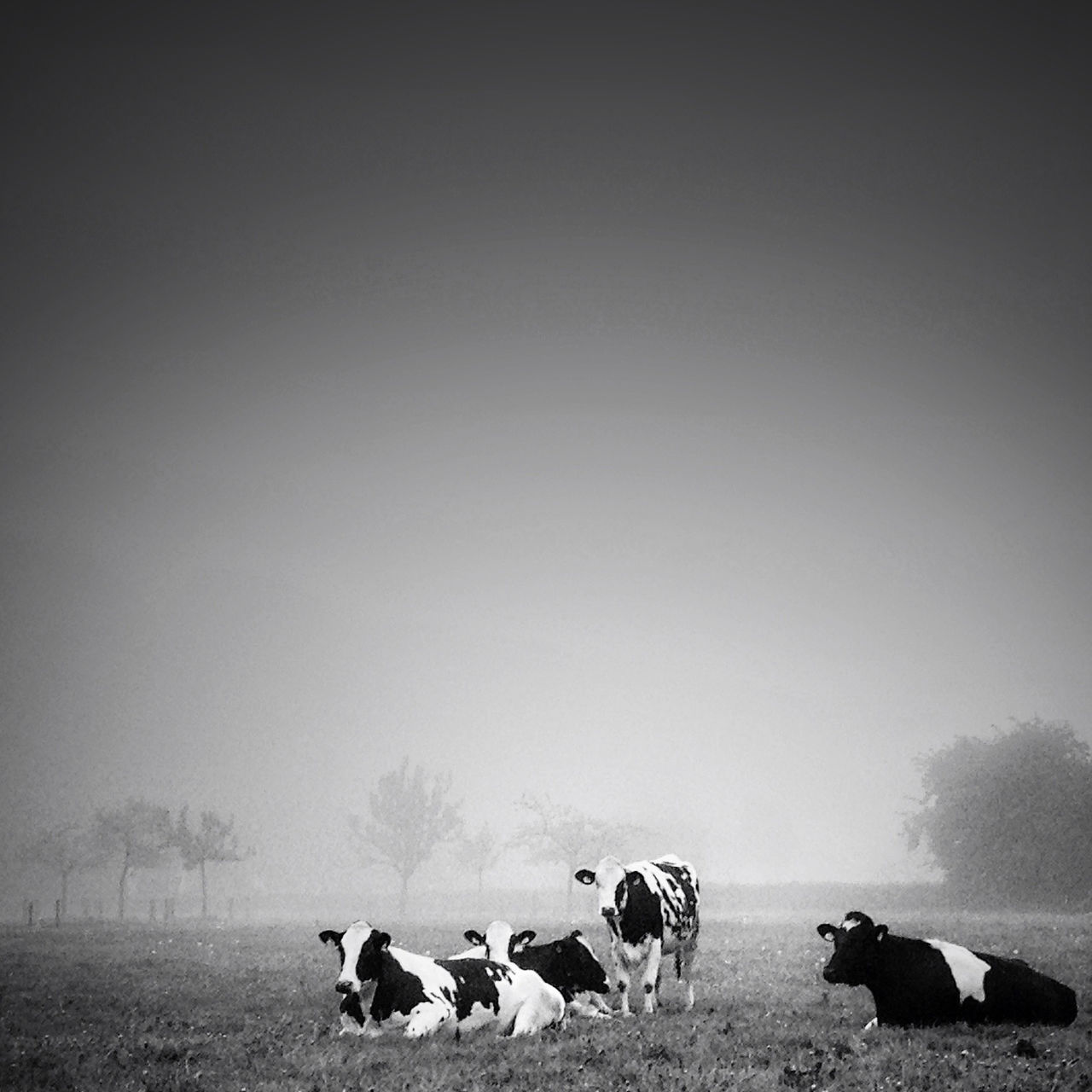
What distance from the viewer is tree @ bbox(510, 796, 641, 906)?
177 feet

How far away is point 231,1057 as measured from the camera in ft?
37.0

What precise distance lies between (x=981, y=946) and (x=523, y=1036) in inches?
662

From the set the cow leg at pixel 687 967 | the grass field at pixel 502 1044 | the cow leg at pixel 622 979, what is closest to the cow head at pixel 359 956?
the grass field at pixel 502 1044

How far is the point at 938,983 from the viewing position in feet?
40.6

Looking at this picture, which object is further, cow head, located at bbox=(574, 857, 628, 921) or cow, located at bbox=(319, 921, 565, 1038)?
cow head, located at bbox=(574, 857, 628, 921)

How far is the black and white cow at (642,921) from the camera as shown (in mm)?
14703

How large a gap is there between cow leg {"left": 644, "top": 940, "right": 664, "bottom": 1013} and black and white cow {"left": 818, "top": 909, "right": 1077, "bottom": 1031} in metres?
3.38

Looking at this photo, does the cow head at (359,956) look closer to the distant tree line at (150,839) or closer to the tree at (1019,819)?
the distant tree line at (150,839)

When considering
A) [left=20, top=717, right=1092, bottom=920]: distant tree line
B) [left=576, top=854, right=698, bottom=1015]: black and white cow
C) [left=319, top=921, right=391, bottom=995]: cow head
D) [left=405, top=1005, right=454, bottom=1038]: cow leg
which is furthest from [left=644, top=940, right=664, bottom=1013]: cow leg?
[left=20, top=717, right=1092, bottom=920]: distant tree line

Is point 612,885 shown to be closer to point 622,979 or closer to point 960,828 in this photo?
point 622,979

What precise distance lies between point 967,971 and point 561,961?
6.95 metres

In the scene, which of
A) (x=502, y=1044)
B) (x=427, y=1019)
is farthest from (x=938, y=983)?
(x=427, y=1019)

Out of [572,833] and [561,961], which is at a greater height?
[561,961]

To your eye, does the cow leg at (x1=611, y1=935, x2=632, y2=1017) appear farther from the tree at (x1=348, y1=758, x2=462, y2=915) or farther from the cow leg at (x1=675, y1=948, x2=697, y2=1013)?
the tree at (x1=348, y1=758, x2=462, y2=915)
